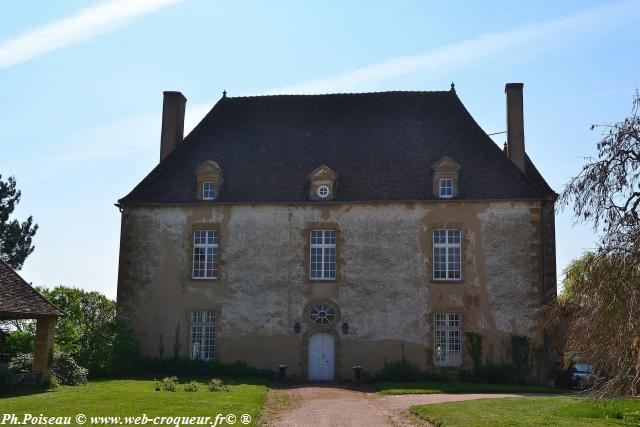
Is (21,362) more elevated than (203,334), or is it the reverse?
(203,334)

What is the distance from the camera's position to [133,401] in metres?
16.1

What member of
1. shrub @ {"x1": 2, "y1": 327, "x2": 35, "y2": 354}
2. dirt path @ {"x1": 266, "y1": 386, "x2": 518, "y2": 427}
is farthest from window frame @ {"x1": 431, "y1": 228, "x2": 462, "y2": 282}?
shrub @ {"x1": 2, "y1": 327, "x2": 35, "y2": 354}

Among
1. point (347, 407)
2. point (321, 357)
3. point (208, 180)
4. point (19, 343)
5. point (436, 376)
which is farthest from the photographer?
point (208, 180)

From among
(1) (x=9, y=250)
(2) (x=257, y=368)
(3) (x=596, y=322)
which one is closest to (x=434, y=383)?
(2) (x=257, y=368)

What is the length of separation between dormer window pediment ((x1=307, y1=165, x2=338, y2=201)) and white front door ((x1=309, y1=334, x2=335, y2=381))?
504 centimetres

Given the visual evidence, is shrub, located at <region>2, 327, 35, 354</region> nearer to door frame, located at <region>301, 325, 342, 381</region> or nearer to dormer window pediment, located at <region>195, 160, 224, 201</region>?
dormer window pediment, located at <region>195, 160, 224, 201</region>

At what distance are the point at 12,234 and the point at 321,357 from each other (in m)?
19.4

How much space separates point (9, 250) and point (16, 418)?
2485cm

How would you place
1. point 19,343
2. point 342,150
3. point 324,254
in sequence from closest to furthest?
point 19,343, point 324,254, point 342,150

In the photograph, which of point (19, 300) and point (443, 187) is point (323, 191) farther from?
point (19, 300)

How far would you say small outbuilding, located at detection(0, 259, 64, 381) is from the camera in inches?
743

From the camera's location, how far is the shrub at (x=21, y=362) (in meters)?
20.2

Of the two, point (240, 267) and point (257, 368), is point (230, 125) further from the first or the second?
point (257, 368)

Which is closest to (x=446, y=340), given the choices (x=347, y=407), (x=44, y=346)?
(x=347, y=407)
